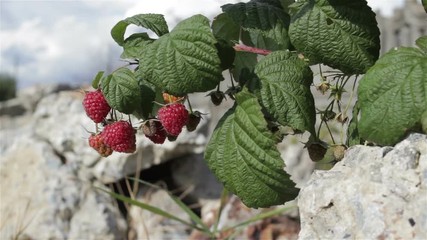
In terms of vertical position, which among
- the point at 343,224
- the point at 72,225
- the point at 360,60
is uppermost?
the point at 360,60

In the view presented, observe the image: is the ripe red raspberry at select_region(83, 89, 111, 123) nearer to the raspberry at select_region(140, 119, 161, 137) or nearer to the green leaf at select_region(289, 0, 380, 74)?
the raspberry at select_region(140, 119, 161, 137)

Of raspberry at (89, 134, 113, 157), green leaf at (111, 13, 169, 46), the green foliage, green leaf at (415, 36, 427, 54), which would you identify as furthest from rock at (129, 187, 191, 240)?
the green foliage

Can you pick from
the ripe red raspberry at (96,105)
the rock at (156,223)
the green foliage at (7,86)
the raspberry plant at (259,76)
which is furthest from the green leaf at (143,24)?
the green foliage at (7,86)

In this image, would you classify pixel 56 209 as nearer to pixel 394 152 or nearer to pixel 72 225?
pixel 72 225

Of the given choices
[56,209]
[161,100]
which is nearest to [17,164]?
[56,209]

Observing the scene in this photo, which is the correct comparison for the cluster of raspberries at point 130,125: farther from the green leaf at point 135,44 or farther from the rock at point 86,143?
the rock at point 86,143

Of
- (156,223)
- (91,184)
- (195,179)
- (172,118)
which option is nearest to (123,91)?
(172,118)
